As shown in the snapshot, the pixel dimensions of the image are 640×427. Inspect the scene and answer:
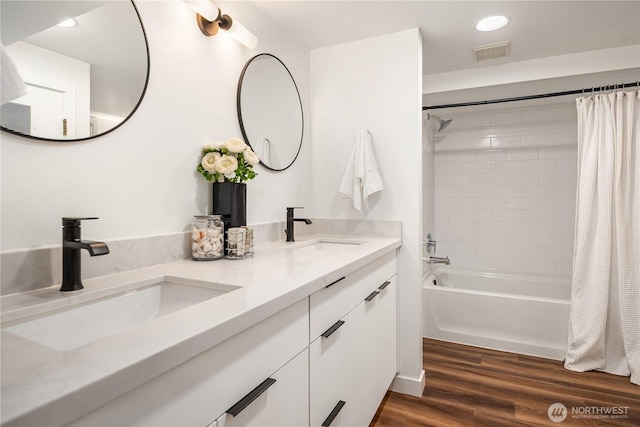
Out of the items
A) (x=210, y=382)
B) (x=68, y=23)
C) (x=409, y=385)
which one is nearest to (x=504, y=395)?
(x=409, y=385)

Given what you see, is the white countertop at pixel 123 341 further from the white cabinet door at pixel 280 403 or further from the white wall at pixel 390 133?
the white wall at pixel 390 133

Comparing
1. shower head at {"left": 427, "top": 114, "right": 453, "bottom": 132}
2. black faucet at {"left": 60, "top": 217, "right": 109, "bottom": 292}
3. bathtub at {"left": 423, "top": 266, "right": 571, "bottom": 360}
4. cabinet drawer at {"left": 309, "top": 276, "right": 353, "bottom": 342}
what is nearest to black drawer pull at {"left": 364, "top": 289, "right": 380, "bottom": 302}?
cabinet drawer at {"left": 309, "top": 276, "right": 353, "bottom": 342}

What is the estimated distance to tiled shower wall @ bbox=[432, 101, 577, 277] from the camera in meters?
3.22

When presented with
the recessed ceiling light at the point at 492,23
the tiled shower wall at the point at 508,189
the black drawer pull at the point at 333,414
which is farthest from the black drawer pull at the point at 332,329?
the tiled shower wall at the point at 508,189

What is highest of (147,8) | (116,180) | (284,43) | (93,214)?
(284,43)

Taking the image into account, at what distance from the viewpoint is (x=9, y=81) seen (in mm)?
551

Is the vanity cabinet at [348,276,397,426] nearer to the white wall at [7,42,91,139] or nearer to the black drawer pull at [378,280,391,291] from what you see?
the black drawer pull at [378,280,391,291]

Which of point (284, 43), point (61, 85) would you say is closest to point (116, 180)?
point (61, 85)

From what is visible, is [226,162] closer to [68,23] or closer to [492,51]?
[68,23]

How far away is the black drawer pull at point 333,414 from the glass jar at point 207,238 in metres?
0.69

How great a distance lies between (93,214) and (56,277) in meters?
0.21

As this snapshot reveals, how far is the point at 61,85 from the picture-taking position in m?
0.99

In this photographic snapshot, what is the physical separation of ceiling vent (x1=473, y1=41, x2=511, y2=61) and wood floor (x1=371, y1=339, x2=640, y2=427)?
2.15 meters

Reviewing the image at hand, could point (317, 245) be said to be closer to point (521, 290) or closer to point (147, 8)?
point (147, 8)
